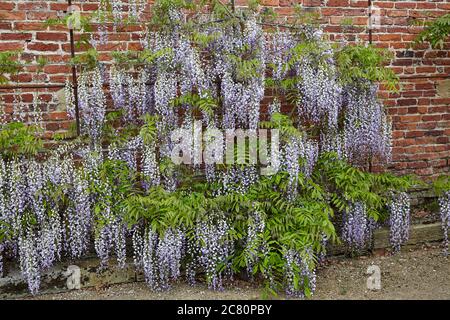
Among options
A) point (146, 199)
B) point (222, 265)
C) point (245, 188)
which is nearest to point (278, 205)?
point (245, 188)

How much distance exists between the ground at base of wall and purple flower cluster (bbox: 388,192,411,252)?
176 millimetres

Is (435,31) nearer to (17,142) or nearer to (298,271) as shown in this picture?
(298,271)

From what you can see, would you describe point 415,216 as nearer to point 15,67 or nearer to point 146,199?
point 146,199

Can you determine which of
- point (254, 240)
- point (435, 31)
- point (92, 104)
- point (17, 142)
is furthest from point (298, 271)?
point (435, 31)

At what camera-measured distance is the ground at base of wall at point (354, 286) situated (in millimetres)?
4145

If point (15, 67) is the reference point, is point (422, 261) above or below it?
below

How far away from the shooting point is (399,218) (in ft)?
16.2

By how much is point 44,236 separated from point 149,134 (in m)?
1.14

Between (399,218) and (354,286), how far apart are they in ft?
2.98

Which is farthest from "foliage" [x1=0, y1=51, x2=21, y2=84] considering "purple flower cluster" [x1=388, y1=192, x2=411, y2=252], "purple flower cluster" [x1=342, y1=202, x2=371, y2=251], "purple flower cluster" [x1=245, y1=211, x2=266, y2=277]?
"purple flower cluster" [x1=388, y1=192, x2=411, y2=252]

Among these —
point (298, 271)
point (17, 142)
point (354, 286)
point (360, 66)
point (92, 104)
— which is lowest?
point (354, 286)

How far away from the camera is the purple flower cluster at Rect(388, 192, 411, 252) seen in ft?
16.2

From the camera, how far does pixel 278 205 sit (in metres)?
4.45

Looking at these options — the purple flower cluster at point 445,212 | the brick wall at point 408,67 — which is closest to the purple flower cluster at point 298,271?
the purple flower cluster at point 445,212
